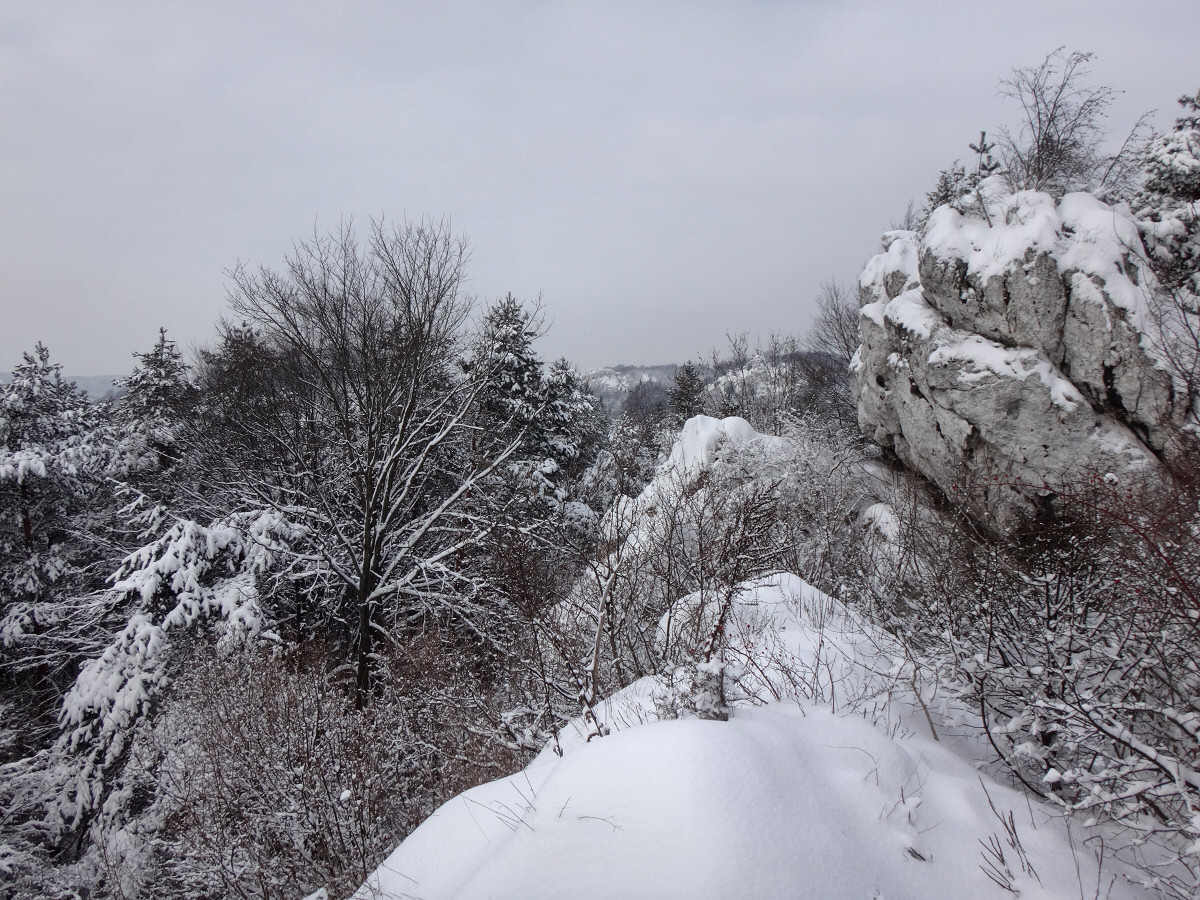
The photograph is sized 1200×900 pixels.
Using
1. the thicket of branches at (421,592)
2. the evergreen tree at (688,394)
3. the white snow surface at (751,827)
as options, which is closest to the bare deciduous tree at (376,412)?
the thicket of branches at (421,592)

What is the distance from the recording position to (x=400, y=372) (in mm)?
9047

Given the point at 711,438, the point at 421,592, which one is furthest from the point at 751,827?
the point at 711,438

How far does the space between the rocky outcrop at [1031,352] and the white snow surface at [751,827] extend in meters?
6.93

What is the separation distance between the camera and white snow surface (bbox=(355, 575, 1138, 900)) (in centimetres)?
201

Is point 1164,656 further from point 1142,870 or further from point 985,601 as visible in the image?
point 1142,870

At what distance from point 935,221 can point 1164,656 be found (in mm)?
11866

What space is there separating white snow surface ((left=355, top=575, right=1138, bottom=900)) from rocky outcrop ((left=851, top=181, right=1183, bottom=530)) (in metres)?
6.93

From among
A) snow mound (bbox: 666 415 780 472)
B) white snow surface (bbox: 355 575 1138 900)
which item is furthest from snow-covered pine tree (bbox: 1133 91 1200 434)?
white snow surface (bbox: 355 575 1138 900)

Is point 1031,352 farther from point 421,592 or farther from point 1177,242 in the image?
point 421,592

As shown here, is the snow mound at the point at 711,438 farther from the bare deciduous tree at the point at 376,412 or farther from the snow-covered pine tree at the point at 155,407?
the snow-covered pine tree at the point at 155,407

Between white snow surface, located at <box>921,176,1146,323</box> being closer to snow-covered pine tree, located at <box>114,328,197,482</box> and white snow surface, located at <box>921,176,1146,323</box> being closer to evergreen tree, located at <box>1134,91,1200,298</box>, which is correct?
evergreen tree, located at <box>1134,91,1200,298</box>

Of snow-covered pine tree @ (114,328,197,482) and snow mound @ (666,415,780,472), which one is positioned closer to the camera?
snow-covered pine tree @ (114,328,197,482)

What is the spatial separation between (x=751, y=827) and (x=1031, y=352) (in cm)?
1183

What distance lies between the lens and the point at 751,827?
2.06m
